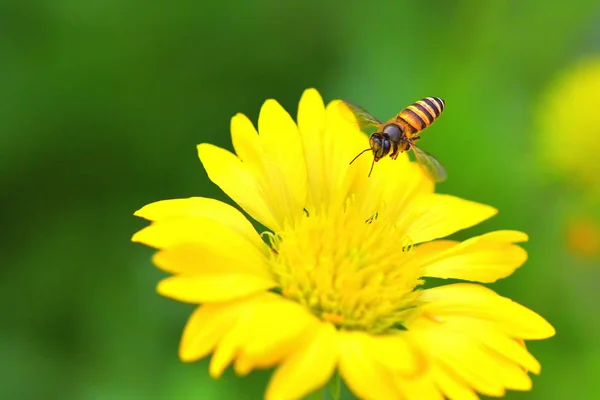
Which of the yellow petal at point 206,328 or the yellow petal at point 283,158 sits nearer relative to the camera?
the yellow petal at point 206,328

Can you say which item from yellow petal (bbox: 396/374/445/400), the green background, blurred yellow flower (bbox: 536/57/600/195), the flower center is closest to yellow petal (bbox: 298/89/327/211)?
the flower center

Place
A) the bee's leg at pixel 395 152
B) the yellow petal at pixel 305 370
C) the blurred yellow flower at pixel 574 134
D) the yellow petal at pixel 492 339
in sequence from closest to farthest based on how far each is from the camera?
the yellow petal at pixel 305 370, the yellow petal at pixel 492 339, the bee's leg at pixel 395 152, the blurred yellow flower at pixel 574 134

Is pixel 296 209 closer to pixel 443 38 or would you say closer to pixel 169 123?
pixel 169 123

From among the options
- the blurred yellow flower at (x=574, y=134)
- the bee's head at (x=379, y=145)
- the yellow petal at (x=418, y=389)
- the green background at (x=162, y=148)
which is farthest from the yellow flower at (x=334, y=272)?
the blurred yellow flower at (x=574, y=134)

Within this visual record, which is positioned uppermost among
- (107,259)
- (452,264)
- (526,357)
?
(107,259)

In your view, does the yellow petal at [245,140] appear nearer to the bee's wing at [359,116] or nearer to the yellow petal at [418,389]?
the bee's wing at [359,116]

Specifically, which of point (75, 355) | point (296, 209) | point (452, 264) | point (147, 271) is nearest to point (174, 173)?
point (147, 271)
